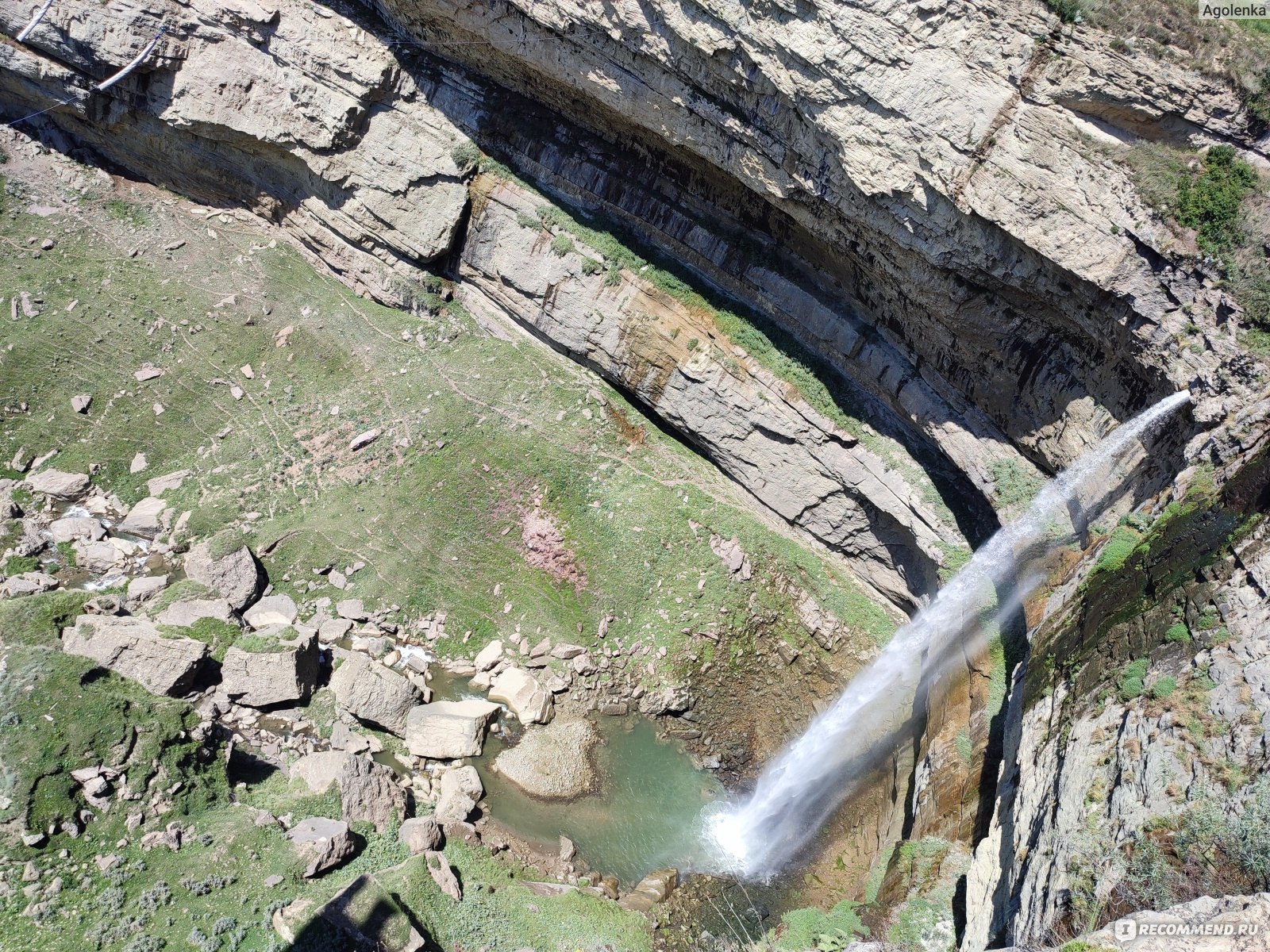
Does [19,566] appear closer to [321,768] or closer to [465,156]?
[321,768]

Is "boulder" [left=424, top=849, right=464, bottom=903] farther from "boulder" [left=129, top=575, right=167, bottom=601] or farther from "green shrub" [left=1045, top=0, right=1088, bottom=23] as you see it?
"green shrub" [left=1045, top=0, right=1088, bottom=23]

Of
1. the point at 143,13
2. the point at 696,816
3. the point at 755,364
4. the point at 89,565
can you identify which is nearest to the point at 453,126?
the point at 143,13

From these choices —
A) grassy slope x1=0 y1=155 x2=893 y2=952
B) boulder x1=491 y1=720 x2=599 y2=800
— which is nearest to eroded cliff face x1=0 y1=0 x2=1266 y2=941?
grassy slope x1=0 y1=155 x2=893 y2=952

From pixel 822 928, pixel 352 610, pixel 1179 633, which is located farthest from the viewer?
pixel 352 610

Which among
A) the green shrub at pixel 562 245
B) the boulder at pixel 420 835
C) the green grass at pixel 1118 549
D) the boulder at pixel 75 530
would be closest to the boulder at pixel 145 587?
the boulder at pixel 75 530

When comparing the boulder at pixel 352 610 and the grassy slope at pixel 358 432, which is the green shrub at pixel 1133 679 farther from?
the boulder at pixel 352 610

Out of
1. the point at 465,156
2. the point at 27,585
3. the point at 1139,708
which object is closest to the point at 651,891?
the point at 1139,708
